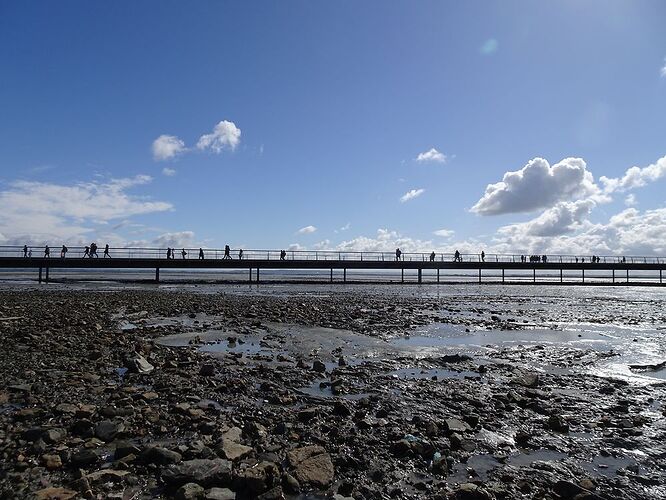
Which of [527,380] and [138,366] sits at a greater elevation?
[138,366]

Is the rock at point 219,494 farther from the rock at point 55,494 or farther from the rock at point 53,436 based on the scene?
the rock at point 53,436

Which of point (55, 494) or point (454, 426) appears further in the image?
point (454, 426)

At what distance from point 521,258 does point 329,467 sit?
233 feet

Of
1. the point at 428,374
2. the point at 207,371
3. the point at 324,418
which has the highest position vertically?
the point at 207,371

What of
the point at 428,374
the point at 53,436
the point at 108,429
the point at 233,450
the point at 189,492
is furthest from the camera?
the point at 428,374

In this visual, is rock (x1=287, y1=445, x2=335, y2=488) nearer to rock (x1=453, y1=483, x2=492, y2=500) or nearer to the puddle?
rock (x1=453, y1=483, x2=492, y2=500)

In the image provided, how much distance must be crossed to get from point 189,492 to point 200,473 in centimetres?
30

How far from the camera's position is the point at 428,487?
421 centimetres

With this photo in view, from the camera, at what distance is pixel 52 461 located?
4.30 m

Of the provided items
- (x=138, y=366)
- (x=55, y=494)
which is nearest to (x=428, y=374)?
(x=138, y=366)

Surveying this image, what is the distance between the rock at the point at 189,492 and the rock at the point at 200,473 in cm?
11

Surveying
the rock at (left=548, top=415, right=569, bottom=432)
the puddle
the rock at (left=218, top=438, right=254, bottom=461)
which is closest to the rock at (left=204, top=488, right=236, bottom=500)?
the rock at (left=218, top=438, right=254, bottom=461)

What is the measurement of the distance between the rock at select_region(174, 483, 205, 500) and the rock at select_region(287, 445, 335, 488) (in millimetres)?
928

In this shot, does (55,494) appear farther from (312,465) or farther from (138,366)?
(138,366)
